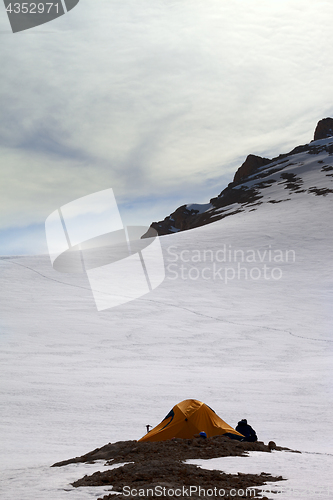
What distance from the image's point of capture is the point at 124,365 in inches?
549

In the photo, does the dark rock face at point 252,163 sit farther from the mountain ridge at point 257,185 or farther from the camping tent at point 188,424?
the camping tent at point 188,424

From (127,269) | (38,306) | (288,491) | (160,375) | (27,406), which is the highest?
(288,491)

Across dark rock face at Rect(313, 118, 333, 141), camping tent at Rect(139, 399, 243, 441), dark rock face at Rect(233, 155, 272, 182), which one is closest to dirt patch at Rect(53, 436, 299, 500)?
camping tent at Rect(139, 399, 243, 441)

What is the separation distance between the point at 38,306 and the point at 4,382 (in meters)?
10.2

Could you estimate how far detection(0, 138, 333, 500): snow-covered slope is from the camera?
26.3 ft

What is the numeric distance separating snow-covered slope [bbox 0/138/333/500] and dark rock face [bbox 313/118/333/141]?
379ft

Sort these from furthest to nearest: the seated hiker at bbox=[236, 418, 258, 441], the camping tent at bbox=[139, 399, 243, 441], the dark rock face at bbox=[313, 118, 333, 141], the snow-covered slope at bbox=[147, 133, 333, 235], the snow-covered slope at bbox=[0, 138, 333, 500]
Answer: the dark rock face at bbox=[313, 118, 333, 141]
the snow-covered slope at bbox=[147, 133, 333, 235]
the snow-covered slope at bbox=[0, 138, 333, 500]
the seated hiker at bbox=[236, 418, 258, 441]
the camping tent at bbox=[139, 399, 243, 441]

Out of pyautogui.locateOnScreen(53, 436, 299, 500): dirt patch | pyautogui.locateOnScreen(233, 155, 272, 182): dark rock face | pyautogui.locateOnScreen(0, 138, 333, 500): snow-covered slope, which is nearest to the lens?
pyautogui.locateOnScreen(53, 436, 299, 500): dirt patch

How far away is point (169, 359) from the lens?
14906 mm

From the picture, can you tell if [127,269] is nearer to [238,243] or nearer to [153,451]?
[238,243]

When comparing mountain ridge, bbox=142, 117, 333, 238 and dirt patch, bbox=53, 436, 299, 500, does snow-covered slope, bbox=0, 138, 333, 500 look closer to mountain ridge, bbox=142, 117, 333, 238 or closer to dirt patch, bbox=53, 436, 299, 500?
dirt patch, bbox=53, 436, 299, 500

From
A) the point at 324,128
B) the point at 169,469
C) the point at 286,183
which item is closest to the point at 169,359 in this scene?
the point at 169,469

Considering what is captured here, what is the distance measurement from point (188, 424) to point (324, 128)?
148m

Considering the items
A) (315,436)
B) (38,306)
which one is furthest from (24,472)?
(38,306)
